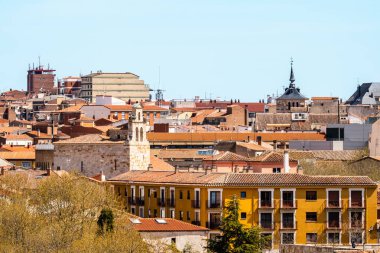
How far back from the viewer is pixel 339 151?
135 meters

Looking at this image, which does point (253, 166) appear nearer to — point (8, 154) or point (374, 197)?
point (374, 197)

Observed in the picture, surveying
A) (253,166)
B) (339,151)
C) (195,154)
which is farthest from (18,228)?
(339,151)

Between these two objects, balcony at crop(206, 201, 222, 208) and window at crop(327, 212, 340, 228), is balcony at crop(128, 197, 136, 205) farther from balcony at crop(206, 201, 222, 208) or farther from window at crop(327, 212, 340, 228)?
window at crop(327, 212, 340, 228)

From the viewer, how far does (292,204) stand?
87938mm

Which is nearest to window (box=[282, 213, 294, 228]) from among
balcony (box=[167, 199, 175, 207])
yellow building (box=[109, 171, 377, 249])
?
yellow building (box=[109, 171, 377, 249])

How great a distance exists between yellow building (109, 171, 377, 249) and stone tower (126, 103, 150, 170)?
21.8 metres

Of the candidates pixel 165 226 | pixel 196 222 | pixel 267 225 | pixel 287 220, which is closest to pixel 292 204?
pixel 287 220

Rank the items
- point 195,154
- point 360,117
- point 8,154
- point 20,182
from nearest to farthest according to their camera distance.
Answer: point 20,182 < point 195,154 < point 8,154 < point 360,117

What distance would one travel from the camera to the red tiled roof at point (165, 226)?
3103 inches

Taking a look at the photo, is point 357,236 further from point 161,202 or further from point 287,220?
point 161,202

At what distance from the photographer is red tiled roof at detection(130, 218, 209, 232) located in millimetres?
78812

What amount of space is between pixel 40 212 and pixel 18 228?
5216mm

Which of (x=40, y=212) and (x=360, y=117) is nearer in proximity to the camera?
(x=40, y=212)

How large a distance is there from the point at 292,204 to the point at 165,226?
30.2 ft
